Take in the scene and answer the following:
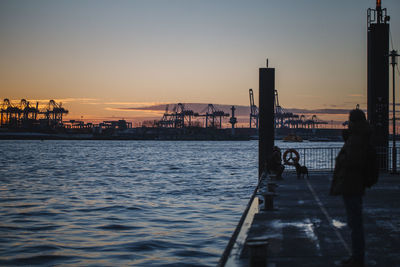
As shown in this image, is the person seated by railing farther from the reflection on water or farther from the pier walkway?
the pier walkway

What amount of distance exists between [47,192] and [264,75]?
38.3ft

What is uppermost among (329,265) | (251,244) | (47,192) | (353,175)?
(353,175)

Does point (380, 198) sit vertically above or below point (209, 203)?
above

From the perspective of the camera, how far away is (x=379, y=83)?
1938 cm

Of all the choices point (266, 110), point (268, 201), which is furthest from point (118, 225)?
point (266, 110)

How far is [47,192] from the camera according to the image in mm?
22281

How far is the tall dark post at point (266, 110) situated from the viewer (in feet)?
63.3

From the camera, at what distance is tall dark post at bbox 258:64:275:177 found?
1930 centimetres

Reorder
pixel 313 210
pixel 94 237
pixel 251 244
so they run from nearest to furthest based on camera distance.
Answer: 1. pixel 251 244
2. pixel 313 210
3. pixel 94 237

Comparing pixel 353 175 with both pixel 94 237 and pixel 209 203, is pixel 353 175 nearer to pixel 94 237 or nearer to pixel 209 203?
pixel 94 237

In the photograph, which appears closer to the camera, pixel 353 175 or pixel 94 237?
pixel 353 175

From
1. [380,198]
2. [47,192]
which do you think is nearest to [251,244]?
[380,198]

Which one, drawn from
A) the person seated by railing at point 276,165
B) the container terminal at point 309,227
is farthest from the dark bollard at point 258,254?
the person seated by railing at point 276,165

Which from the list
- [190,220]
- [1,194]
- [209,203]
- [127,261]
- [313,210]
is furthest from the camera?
[1,194]
